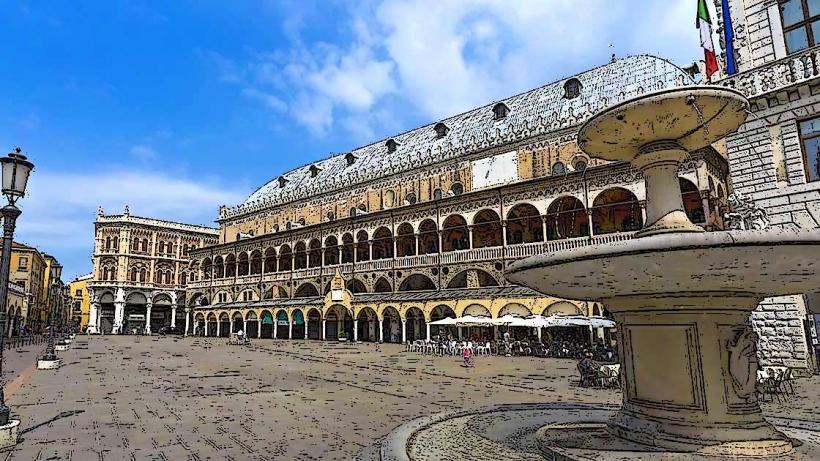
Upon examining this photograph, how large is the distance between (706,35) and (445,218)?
21720mm

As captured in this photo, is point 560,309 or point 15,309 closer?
point 560,309

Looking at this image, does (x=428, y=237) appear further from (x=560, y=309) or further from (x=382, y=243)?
(x=560, y=309)

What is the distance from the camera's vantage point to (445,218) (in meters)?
35.0

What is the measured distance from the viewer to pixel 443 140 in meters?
41.7

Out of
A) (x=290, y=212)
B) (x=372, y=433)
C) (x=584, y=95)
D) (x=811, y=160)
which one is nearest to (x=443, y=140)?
(x=584, y=95)

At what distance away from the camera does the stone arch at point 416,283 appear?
36800mm

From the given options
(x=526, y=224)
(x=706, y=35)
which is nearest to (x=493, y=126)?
(x=526, y=224)

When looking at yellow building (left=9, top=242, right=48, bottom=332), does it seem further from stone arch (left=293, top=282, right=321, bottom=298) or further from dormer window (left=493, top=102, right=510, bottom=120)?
dormer window (left=493, top=102, right=510, bottom=120)

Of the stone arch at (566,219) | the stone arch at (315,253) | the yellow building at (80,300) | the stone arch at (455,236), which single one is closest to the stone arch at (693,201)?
the stone arch at (566,219)

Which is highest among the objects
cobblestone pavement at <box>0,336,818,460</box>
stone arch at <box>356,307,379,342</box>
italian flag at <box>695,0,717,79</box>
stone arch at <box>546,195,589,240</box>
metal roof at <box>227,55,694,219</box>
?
metal roof at <box>227,55,694,219</box>

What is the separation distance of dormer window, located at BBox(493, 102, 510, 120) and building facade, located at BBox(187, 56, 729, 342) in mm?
91

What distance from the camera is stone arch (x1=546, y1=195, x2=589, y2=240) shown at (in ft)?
99.5

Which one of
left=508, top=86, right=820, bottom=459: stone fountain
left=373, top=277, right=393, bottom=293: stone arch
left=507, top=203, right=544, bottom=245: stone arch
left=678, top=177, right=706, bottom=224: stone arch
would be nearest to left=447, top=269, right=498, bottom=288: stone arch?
left=507, top=203, right=544, bottom=245: stone arch

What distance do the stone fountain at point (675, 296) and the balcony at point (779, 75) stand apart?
9.06 meters
